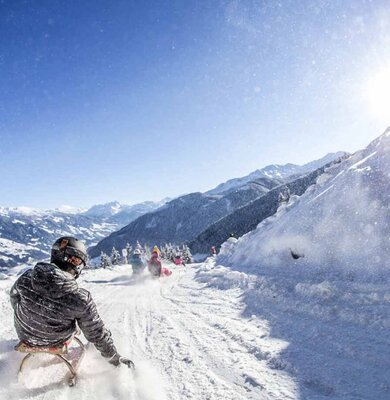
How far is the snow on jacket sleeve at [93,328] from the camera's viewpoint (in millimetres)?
3996

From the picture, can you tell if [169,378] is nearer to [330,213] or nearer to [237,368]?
[237,368]

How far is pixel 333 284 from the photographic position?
26.3 ft

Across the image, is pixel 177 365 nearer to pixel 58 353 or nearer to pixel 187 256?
pixel 58 353

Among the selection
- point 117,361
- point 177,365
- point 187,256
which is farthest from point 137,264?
point 187,256

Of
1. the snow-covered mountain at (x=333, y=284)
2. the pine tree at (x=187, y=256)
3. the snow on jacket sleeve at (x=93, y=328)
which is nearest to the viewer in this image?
the snow on jacket sleeve at (x=93, y=328)

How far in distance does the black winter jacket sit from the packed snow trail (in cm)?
46

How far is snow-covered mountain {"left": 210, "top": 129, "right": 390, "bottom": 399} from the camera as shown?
4219mm

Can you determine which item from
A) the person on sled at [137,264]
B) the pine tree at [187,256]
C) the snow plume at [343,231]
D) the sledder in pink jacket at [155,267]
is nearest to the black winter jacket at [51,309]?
the snow plume at [343,231]

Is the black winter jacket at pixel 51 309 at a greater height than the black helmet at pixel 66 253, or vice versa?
the black helmet at pixel 66 253

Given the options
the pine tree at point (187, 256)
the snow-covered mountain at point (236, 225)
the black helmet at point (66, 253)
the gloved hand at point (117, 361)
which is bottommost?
the snow-covered mountain at point (236, 225)

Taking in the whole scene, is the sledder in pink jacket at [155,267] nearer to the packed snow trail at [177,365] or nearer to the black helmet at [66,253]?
the packed snow trail at [177,365]

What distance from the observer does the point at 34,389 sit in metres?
3.92

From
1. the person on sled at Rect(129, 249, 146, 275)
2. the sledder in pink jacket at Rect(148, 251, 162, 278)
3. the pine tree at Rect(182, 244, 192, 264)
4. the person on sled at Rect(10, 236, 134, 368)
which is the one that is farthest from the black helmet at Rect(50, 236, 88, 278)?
the pine tree at Rect(182, 244, 192, 264)

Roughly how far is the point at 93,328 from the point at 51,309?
1.77 ft
